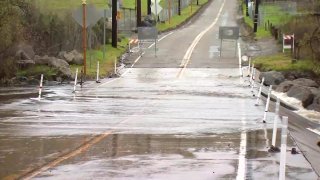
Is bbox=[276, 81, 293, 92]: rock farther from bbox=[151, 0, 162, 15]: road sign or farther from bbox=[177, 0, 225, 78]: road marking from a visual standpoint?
bbox=[151, 0, 162, 15]: road sign

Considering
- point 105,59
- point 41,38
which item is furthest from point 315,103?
point 105,59

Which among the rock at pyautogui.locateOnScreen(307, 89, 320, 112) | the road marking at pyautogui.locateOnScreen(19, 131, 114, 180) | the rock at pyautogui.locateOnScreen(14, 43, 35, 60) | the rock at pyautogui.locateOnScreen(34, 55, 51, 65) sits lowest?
the rock at pyautogui.locateOnScreen(307, 89, 320, 112)

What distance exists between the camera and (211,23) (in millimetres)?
73938

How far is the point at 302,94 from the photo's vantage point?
24547 millimetres

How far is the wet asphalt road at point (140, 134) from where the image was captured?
9.65 metres

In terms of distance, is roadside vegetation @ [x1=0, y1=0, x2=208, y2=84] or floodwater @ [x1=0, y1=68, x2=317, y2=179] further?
roadside vegetation @ [x1=0, y1=0, x2=208, y2=84]

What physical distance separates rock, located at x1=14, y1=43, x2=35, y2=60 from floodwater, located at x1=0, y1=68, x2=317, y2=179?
450cm

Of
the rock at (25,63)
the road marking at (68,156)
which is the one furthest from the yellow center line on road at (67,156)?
the rock at (25,63)

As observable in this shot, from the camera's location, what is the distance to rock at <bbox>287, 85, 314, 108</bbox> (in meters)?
24.0

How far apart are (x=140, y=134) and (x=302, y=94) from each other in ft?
41.9

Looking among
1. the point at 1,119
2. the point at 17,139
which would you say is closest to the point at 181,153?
the point at 17,139

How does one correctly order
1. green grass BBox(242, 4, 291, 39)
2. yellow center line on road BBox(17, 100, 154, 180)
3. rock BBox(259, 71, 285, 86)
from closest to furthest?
yellow center line on road BBox(17, 100, 154, 180) < rock BBox(259, 71, 285, 86) < green grass BBox(242, 4, 291, 39)

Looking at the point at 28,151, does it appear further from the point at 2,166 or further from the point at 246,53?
the point at 246,53

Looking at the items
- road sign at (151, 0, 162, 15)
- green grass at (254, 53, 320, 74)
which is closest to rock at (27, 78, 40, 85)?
green grass at (254, 53, 320, 74)
